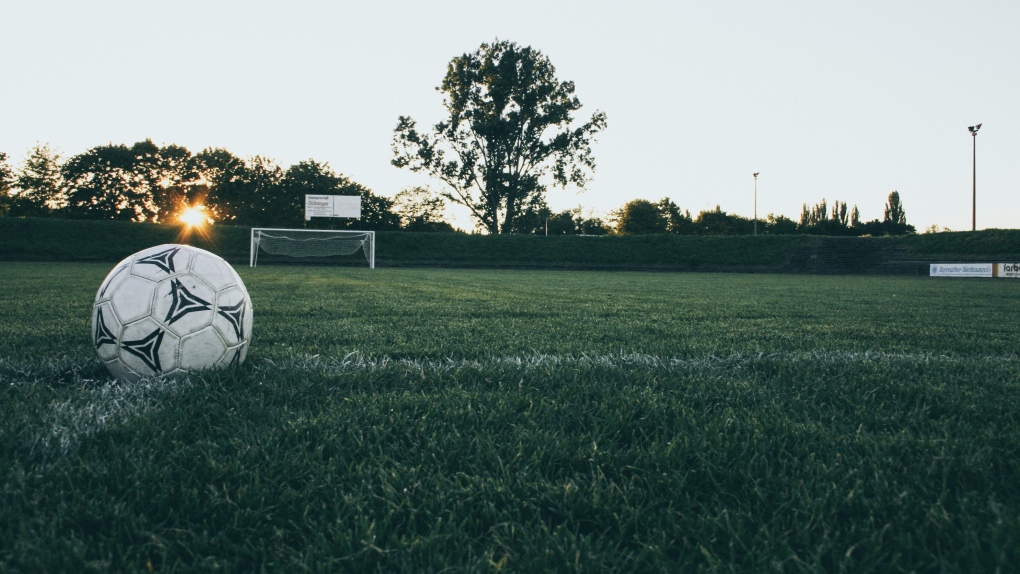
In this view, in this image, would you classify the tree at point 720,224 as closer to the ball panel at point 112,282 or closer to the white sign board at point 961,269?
the white sign board at point 961,269

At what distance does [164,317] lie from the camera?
7.02ft

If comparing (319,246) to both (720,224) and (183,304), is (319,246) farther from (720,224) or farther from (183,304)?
(720,224)

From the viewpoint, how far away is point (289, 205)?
1740 inches

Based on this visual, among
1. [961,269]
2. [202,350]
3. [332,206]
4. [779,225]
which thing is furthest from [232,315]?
[779,225]

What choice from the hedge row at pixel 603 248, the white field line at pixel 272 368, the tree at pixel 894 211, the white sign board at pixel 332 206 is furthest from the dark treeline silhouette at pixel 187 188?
the tree at pixel 894 211

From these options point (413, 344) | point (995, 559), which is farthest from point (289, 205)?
point (995, 559)

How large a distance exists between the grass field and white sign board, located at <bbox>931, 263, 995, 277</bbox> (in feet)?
78.3

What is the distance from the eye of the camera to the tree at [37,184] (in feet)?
123

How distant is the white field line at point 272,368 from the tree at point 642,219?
65882 millimetres

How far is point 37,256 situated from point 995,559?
93.3 ft

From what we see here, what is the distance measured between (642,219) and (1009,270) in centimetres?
4926

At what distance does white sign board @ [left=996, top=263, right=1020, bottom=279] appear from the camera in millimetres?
19156

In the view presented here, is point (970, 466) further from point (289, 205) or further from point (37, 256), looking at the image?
point (289, 205)

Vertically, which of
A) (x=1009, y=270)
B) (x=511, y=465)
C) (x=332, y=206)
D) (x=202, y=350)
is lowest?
(x=511, y=465)
